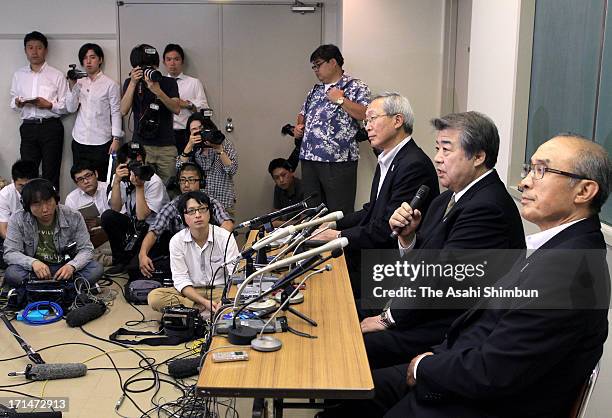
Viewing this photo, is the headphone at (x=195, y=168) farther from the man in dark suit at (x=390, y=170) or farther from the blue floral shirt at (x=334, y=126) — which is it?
the man in dark suit at (x=390, y=170)

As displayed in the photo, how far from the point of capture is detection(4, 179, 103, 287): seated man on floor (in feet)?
13.2

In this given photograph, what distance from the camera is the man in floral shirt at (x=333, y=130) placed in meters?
4.62

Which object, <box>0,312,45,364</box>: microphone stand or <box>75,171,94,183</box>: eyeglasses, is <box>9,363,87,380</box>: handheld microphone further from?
<box>75,171,94,183</box>: eyeglasses

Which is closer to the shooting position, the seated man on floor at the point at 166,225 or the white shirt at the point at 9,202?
the seated man on floor at the point at 166,225

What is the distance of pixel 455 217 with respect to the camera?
7.25 feet

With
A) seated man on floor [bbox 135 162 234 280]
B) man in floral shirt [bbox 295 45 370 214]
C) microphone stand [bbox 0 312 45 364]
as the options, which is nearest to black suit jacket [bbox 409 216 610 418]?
microphone stand [bbox 0 312 45 364]

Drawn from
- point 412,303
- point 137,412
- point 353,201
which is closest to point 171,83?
point 353,201

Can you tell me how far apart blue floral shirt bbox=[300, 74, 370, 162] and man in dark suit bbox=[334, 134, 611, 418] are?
301cm

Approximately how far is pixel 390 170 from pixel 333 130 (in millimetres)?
1793

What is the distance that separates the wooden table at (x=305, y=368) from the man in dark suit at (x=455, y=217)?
0.25 meters

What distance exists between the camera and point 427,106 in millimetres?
5000

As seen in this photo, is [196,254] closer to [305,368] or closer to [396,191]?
[396,191]

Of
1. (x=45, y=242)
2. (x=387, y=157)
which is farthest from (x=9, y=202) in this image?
(x=387, y=157)

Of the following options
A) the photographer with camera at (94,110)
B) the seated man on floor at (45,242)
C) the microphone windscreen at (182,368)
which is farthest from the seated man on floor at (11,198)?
the microphone windscreen at (182,368)
